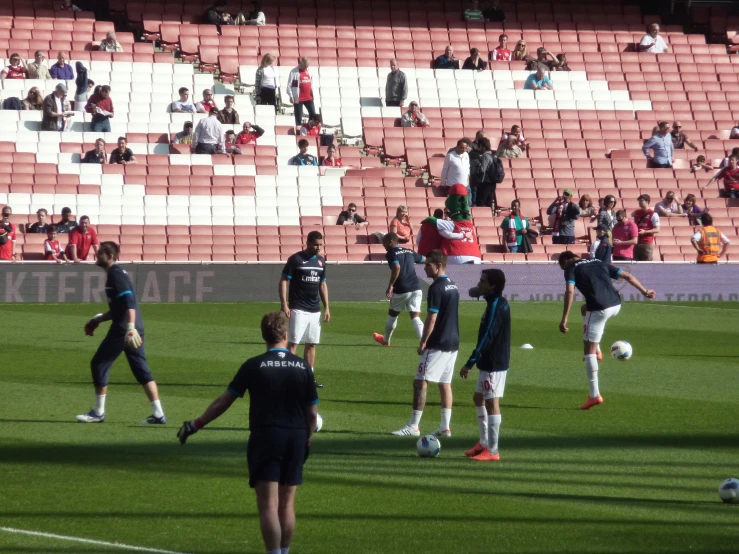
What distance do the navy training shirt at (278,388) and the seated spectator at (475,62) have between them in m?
28.8

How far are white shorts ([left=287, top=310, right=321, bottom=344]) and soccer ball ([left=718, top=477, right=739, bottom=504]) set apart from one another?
709 cm

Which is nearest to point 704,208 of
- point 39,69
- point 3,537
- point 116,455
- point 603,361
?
point 603,361

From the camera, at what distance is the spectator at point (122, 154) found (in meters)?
29.4

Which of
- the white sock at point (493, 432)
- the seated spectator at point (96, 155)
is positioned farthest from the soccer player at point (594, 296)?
the seated spectator at point (96, 155)

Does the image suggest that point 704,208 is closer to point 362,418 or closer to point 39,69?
point 39,69

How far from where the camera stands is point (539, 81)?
115 feet

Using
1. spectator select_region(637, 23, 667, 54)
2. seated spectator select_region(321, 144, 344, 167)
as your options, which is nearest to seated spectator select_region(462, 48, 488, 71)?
spectator select_region(637, 23, 667, 54)

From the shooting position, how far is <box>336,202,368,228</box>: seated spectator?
28.9 m

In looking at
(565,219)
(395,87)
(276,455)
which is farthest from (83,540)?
(395,87)

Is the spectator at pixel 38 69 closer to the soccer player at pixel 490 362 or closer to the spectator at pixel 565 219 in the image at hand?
the spectator at pixel 565 219

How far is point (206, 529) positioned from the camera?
27.4ft

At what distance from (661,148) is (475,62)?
6076mm

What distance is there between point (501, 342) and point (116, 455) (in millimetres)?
3660

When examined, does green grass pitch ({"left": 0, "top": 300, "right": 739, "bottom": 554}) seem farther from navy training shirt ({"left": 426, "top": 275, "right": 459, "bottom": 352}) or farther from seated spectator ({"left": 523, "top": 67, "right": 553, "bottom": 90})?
seated spectator ({"left": 523, "top": 67, "right": 553, "bottom": 90})
